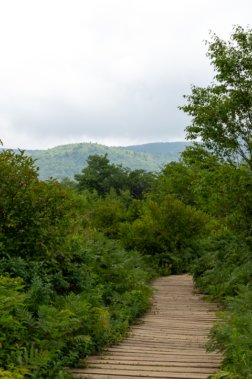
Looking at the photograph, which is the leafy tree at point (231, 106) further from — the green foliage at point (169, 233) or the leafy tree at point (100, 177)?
the leafy tree at point (100, 177)

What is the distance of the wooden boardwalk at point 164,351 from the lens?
22.1ft

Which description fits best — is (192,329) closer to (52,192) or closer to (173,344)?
(173,344)

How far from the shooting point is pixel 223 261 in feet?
55.3

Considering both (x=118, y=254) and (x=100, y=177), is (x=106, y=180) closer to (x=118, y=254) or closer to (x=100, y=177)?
(x=100, y=177)

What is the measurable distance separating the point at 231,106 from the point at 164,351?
10.9 m

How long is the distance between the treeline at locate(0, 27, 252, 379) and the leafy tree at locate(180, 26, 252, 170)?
1.4 inches

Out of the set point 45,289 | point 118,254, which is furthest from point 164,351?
point 118,254

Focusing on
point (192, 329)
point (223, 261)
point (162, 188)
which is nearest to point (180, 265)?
point (223, 261)

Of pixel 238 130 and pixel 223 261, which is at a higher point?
pixel 238 130

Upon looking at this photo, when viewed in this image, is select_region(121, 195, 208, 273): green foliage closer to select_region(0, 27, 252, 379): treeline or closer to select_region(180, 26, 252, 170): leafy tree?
select_region(0, 27, 252, 379): treeline

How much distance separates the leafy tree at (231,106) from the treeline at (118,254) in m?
0.04

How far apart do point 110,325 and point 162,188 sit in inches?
1530

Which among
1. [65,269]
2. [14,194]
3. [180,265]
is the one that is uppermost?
[14,194]

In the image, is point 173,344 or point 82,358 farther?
point 173,344
